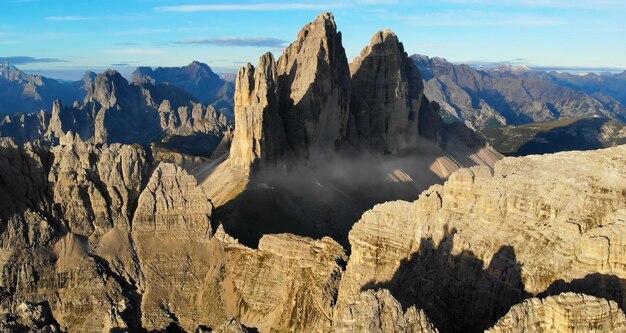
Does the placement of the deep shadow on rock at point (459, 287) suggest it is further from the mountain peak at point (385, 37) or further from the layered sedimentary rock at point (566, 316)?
the mountain peak at point (385, 37)

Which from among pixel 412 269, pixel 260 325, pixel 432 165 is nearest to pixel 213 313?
pixel 260 325

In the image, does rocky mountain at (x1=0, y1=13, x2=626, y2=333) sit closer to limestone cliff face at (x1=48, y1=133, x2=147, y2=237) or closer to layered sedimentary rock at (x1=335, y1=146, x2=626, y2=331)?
layered sedimentary rock at (x1=335, y1=146, x2=626, y2=331)

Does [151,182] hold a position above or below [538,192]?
below

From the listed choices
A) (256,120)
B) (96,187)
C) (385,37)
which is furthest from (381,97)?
(96,187)

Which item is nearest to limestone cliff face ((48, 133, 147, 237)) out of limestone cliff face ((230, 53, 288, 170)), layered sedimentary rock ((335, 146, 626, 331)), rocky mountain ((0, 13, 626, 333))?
rocky mountain ((0, 13, 626, 333))

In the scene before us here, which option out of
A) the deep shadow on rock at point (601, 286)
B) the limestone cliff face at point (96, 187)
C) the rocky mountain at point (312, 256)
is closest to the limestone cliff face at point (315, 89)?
the limestone cliff face at point (96, 187)

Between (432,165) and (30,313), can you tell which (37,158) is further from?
(432,165)
